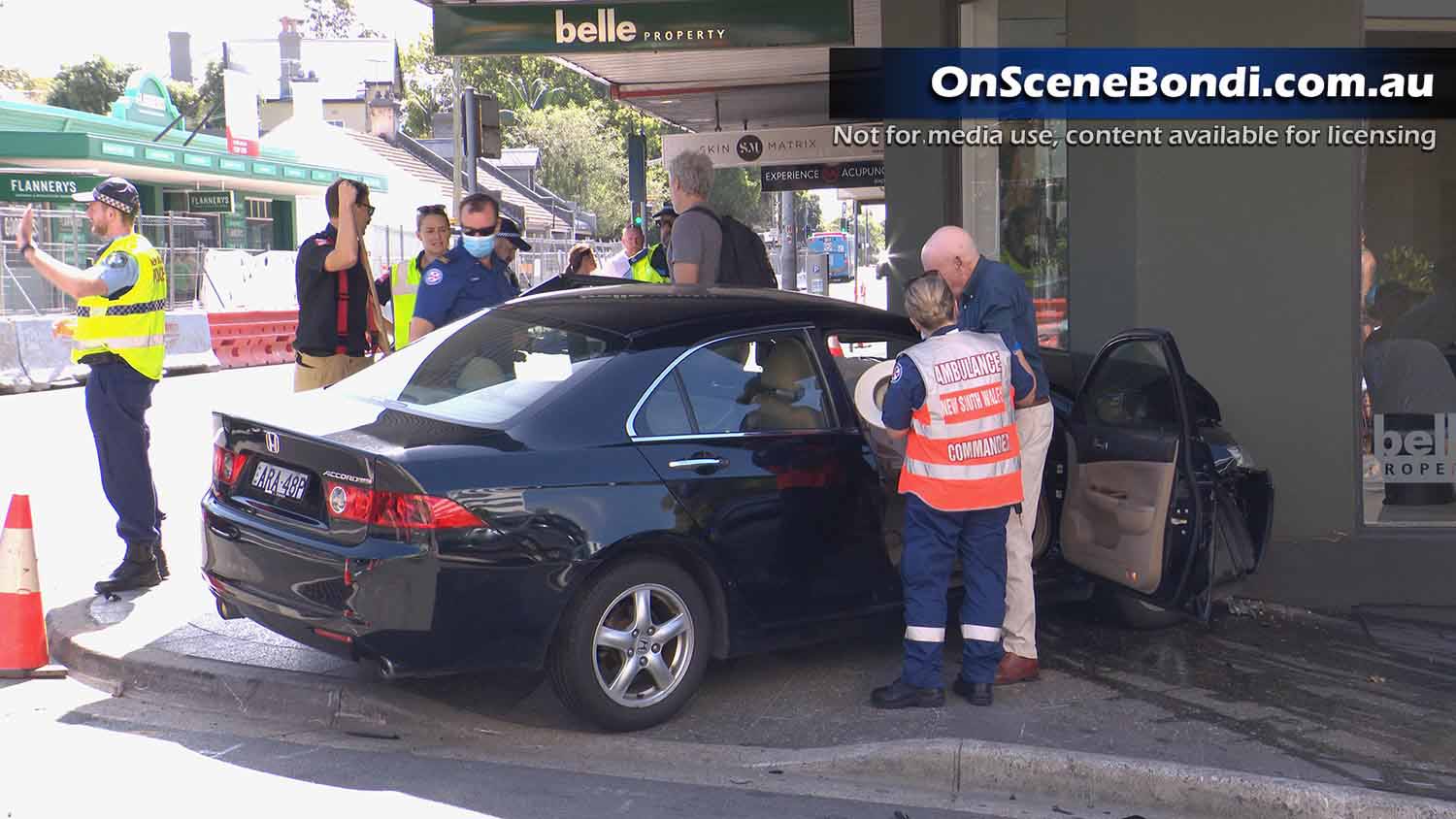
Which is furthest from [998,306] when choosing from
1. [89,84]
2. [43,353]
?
[89,84]

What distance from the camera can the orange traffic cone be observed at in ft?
20.6

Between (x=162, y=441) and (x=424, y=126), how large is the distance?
76.3 m

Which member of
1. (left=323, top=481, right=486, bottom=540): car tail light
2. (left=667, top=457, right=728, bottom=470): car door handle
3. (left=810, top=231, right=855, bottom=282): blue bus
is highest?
(left=810, top=231, right=855, bottom=282): blue bus

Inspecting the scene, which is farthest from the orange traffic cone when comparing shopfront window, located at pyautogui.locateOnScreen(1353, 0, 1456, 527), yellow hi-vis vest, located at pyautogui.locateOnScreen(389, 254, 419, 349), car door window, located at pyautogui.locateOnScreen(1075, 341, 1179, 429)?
shopfront window, located at pyautogui.locateOnScreen(1353, 0, 1456, 527)

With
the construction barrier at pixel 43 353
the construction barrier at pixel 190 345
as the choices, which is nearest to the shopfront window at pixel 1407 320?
the construction barrier at pixel 43 353

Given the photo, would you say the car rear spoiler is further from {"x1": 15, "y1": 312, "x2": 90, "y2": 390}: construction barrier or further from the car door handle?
{"x1": 15, "y1": 312, "x2": 90, "y2": 390}: construction barrier

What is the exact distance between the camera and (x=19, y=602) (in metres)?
6.26

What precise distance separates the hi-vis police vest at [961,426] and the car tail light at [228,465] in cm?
249

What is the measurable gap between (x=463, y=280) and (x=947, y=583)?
11.4 feet

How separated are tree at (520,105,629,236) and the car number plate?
67.9 metres

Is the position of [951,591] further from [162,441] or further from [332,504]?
[162,441]

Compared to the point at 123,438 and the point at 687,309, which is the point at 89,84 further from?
the point at 687,309

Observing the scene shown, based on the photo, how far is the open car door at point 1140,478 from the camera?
19.5ft

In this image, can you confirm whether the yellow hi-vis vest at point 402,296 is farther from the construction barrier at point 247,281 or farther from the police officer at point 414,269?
the construction barrier at point 247,281
